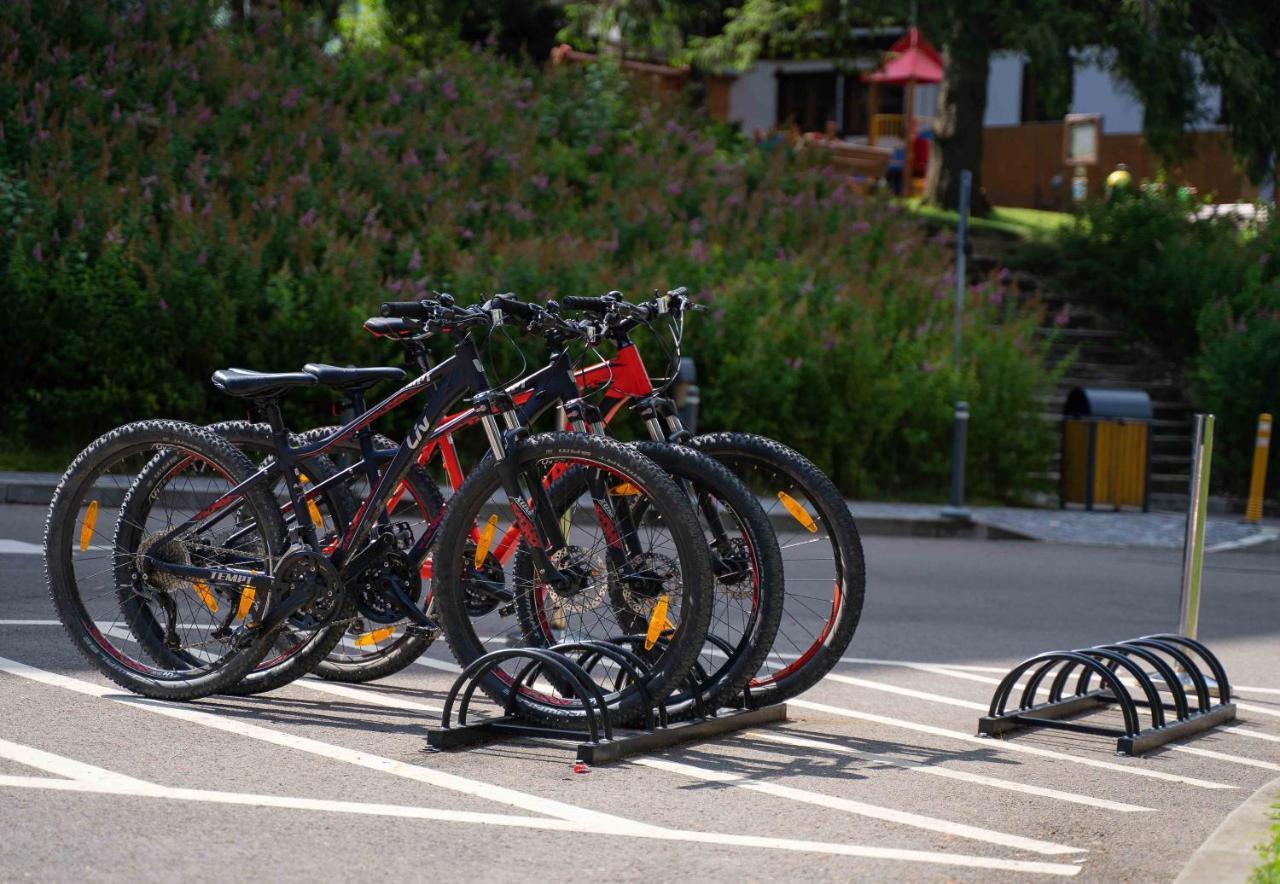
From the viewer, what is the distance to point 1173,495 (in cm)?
2012

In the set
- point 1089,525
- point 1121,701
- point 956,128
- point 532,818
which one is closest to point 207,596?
point 532,818

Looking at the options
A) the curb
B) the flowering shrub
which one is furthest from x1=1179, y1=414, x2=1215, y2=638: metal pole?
the flowering shrub

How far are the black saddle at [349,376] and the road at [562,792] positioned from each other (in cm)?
109

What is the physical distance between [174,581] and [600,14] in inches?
931

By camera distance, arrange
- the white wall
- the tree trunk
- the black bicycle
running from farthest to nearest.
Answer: the white wall → the tree trunk → the black bicycle

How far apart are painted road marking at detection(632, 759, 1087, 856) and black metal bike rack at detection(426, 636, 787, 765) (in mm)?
138

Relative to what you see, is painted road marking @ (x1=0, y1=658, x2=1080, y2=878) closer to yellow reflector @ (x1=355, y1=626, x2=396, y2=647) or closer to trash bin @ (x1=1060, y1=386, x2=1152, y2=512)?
yellow reflector @ (x1=355, y1=626, x2=396, y2=647)

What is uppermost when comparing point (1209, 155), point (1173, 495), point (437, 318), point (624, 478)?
point (1209, 155)

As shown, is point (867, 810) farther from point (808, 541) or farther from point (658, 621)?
point (808, 541)

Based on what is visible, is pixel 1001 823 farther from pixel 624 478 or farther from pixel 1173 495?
pixel 1173 495

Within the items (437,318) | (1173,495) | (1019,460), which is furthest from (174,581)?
(1173,495)

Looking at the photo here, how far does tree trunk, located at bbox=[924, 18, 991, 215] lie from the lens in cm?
2822

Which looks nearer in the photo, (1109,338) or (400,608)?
(400,608)

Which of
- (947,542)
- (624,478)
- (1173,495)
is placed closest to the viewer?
(624,478)
